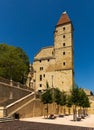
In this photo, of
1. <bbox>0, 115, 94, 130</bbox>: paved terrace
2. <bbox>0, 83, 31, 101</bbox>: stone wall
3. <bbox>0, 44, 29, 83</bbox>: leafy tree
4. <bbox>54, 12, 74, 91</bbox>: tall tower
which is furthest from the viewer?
<bbox>54, 12, 74, 91</bbox>: tall tower

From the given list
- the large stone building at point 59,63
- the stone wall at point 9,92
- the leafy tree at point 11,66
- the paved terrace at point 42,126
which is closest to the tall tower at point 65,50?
the large stone building at point 59,63

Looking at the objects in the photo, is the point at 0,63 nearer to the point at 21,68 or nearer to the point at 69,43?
the point at 21,68

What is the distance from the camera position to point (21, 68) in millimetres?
48000

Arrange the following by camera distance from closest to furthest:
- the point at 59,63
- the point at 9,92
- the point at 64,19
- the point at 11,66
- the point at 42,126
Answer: the point at 42,126 → the point at 9,92 → the point at 11,66 → the point at 59,63 → the point at 64,19

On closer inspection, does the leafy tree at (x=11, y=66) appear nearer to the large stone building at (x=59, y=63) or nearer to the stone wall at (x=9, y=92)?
the stone wall at (x=9, y=92)

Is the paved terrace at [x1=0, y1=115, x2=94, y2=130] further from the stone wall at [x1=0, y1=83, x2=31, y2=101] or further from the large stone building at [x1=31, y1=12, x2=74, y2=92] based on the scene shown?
the large stone building at [x1=31, y1=12, x2=74, y2=92]

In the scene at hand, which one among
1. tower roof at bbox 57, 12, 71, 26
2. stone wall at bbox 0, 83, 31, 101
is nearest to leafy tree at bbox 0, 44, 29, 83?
stone wall at bbox 0, 83, 31, 101

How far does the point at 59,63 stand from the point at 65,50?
3938mm

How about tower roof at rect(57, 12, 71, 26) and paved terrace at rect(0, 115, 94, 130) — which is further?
tower roof at rect(57, 12, 71, 26)

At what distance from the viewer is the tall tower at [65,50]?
2424 inches

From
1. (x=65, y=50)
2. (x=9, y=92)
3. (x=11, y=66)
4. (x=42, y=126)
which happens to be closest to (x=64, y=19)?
(x=65, y=50)

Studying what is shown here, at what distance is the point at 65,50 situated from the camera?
210 feet

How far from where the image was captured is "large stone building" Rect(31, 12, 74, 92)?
61938 millimetres

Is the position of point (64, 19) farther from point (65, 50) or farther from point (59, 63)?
point (59, 63)
